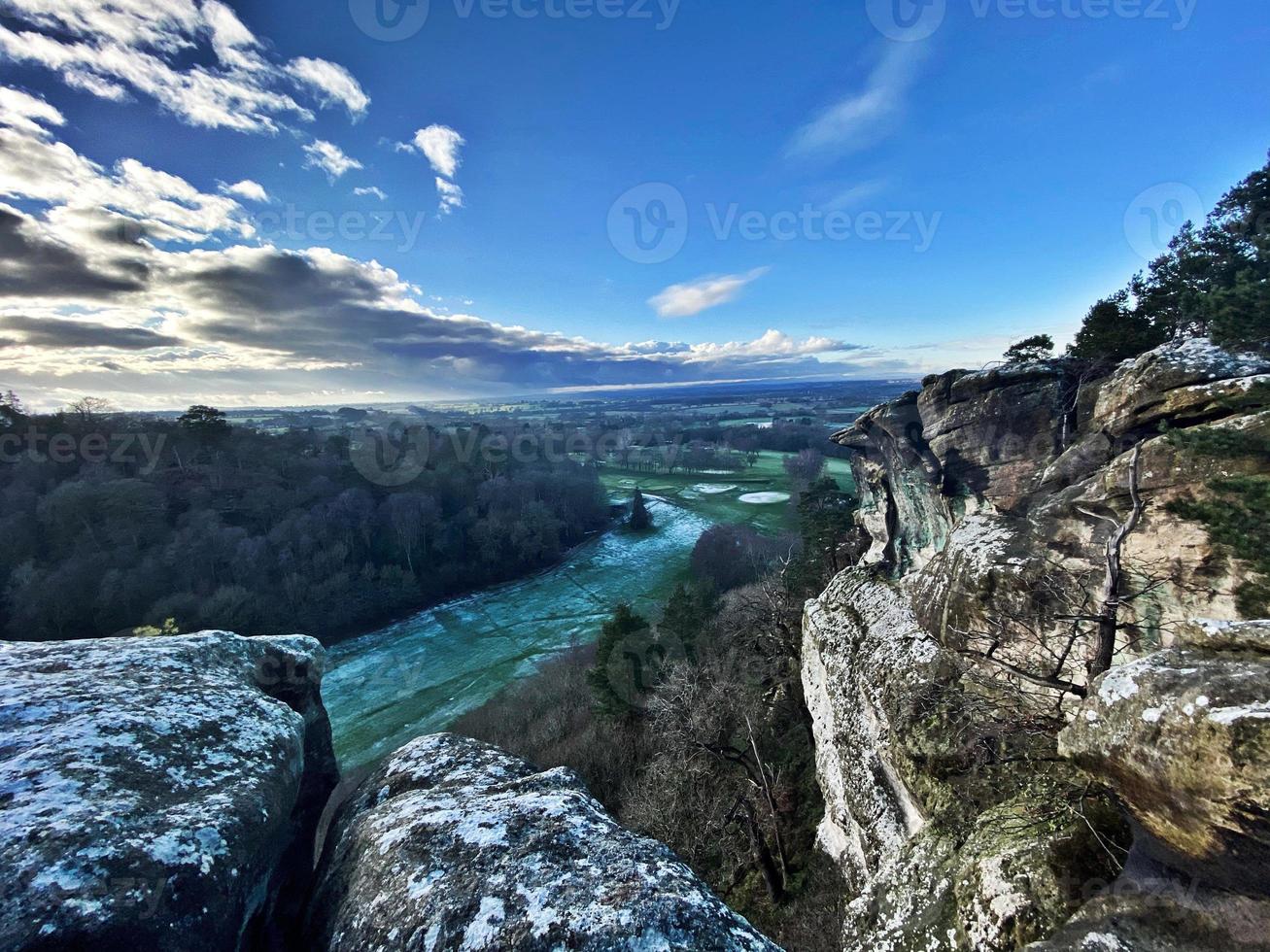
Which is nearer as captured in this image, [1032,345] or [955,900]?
[955,900]

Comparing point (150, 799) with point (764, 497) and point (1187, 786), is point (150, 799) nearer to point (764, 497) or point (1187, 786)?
point (1187, 786)

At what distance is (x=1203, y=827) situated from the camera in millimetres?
5047

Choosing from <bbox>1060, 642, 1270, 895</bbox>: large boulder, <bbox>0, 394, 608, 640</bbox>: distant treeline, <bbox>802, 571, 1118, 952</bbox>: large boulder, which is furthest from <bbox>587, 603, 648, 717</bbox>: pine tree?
<bbox>0, 394, 608, 640</bbox>: distant treeline

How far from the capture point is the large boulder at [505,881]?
5.00m

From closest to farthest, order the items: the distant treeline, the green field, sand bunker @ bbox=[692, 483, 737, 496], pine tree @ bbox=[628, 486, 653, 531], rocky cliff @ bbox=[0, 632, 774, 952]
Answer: rocky cliff @ bbox=[0, 632, 774, 952]
the distant treeline
the green field
pine tree @ bbox=[628, 486, 653, 531]
sand bunker @ bbox=[692, 483, 737, 496]

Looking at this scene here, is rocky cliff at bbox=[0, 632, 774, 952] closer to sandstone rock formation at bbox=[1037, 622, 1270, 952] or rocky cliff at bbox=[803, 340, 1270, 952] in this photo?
sandstone rock formation at bbox=[1037, 622, 1270, 952]

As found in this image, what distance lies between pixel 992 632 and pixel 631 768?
18.8 meters

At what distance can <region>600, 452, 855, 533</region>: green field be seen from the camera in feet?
218

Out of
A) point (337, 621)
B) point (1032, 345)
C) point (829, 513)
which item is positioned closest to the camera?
point (1032, 345)

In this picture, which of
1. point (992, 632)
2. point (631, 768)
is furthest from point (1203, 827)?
point (631, 768)

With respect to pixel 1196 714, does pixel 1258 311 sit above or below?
above

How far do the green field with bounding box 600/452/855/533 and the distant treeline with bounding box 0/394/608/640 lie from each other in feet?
70.5

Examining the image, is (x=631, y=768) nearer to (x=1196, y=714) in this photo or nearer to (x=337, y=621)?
(x=1196, y=714)

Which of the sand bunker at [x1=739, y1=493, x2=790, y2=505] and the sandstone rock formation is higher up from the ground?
the sandstone rock formation
